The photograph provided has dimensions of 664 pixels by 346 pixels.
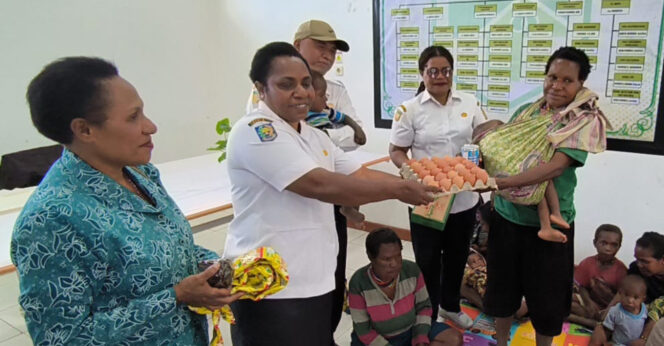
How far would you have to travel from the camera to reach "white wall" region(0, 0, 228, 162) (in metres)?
3.79

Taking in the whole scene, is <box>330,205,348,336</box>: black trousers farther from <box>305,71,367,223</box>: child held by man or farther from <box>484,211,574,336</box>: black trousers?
<box>484,211,574,336</box>: black trousers

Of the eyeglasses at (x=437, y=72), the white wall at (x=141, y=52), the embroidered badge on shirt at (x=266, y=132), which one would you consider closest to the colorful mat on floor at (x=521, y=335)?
the eyeglasses at (x=437, y=72)

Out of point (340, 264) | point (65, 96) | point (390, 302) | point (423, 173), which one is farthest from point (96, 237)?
point (390, 302)

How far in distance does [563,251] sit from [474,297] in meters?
1.19

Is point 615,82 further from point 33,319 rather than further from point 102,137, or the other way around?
point 33,319

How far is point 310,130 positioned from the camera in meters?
1.54

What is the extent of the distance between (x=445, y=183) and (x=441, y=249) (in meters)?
0.93

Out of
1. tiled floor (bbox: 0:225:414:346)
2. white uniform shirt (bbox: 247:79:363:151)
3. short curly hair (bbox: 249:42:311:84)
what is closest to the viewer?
short curly hair (bbox: 249:42:311:84)

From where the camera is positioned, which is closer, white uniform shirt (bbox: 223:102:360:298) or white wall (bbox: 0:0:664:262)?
white uniform shirt (bbox: 223:102:360:298)

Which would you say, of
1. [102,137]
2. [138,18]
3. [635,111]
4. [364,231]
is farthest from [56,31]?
[635,111]

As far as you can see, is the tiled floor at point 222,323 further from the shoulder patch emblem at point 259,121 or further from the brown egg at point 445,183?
the shoulder patch emblem at point 259,121

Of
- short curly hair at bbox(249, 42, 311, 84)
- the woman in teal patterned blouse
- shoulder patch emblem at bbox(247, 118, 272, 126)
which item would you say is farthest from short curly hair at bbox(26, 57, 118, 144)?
short curly hair at bbox(249, 42, 311, 84)

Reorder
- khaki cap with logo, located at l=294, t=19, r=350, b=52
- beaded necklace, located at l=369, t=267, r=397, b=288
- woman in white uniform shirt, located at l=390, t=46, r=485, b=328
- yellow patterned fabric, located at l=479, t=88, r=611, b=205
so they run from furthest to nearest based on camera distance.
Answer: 1. woman in white uniform shirt, located at l=390, t=46, r=485, b=328
2. beaded necklace, located at l=369, t=267, r=397, b=288
3. khaki cap with logo, located at l=294, t=19, r=350, b=52
4. yellow patterned fabric, located at l=479, t=88, r=611, b=205

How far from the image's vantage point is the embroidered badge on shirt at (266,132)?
4.34ft
